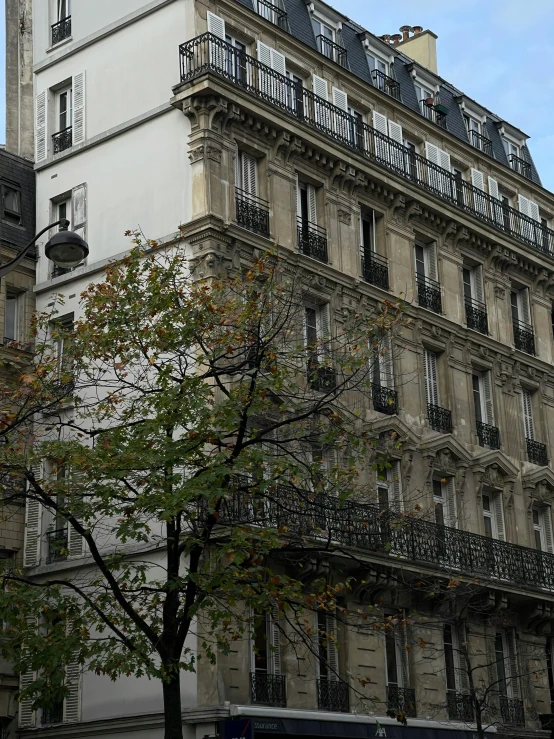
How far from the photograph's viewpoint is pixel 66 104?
108 ft

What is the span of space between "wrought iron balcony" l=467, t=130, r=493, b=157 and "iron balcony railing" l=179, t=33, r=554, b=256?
2.20 metres

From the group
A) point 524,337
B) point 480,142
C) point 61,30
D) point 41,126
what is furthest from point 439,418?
point 61,30

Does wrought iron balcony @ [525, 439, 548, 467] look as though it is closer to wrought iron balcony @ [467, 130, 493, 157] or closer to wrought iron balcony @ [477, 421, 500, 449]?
wrought iron balcony @ [477, 421, 500, 449]

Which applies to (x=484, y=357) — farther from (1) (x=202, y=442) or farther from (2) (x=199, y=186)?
(1) (x=202, y=442)

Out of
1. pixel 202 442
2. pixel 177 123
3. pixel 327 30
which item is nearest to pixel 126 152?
pixel 177 123

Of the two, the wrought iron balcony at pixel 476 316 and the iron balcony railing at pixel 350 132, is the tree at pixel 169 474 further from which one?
the wrought iron balcony at pixel 476 316

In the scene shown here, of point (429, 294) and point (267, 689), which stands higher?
point (429, 294)

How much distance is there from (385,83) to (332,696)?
15.9 m

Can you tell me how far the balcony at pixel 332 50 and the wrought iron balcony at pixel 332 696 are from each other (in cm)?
1482

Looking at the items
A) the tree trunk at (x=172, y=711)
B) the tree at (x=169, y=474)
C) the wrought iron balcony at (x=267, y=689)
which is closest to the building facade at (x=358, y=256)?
the wrought iron balcony at (x=267, y=689)

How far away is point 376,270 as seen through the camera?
32.8 m

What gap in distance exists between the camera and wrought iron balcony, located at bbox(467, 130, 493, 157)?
38.8 metres

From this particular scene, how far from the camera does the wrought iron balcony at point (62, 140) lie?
32.3 meters

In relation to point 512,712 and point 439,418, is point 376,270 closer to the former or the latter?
point 439,418
